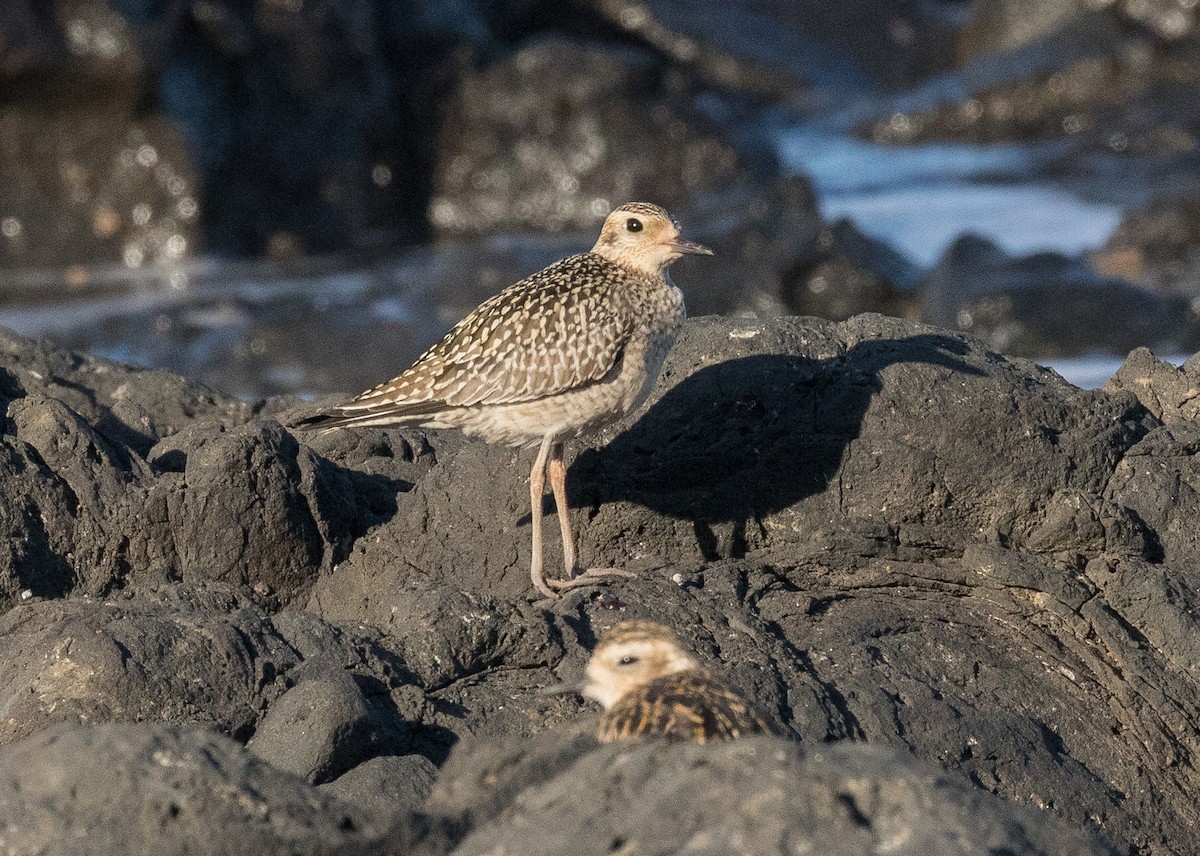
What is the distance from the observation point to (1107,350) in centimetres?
1753

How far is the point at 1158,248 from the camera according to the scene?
20.2 metres

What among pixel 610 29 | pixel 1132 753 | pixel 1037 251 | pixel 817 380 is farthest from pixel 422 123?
pixel 1132 753

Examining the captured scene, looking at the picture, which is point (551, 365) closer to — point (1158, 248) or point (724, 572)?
point (724, 572)

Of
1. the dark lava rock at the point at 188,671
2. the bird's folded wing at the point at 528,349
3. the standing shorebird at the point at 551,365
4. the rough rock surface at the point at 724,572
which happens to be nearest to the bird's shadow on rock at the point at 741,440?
the rough rock surface at the point at 724,572

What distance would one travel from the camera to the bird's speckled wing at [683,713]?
193 inches

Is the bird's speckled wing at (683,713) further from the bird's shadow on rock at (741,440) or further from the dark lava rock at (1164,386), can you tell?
the dark lava rock at (1164,386)

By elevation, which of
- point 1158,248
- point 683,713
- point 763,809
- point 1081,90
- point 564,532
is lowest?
point 1158,248

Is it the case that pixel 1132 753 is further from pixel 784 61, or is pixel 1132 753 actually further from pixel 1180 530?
pixel 784 61

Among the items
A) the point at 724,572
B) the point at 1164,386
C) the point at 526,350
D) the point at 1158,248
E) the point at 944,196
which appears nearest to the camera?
the point at 724,572

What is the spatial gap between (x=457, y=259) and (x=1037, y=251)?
6.90 meters

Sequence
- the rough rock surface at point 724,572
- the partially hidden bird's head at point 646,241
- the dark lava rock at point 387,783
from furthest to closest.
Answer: the partially hidden bird's head at point 646,241
the rough rock surface at point 724,572
the dark lava rock at point 387,783

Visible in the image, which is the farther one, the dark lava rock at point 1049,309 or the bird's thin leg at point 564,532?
the dark lava rock at point 1049,309

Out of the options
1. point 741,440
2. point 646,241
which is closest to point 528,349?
point 646,241

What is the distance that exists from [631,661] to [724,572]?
6.15ft
